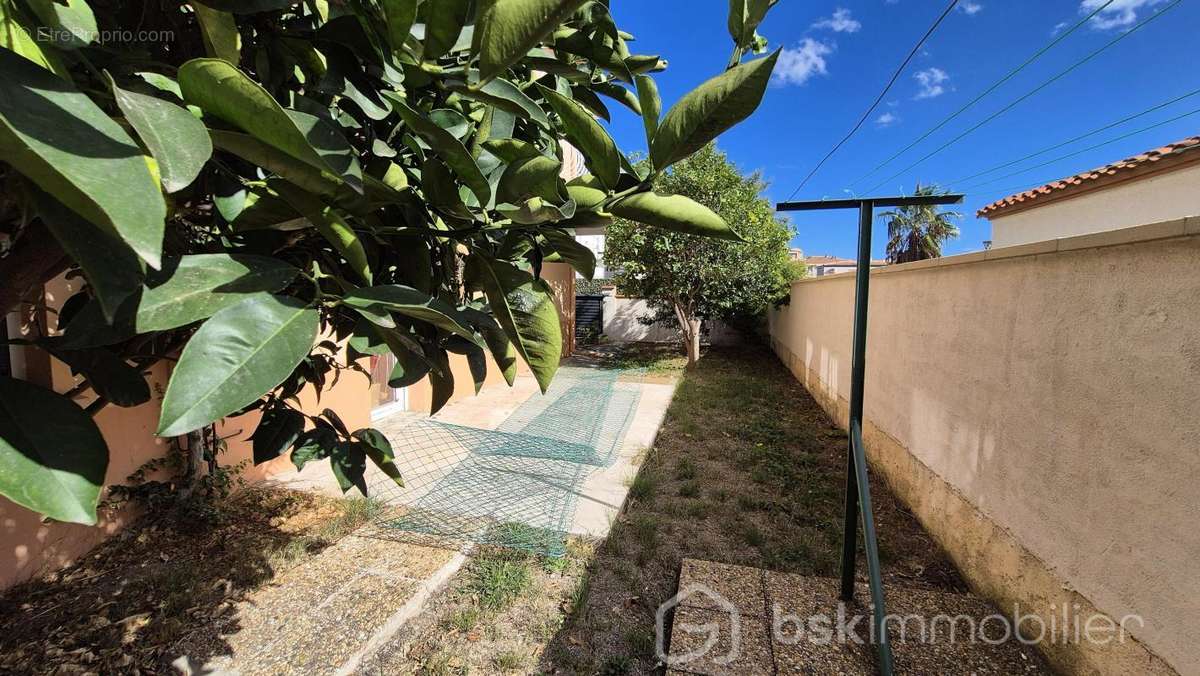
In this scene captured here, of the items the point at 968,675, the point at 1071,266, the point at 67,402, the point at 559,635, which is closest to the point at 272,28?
the point at 67,402

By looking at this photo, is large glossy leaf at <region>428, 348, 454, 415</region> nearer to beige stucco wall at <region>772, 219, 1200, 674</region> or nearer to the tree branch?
the tree branch

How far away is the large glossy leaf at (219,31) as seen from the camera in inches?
22.2

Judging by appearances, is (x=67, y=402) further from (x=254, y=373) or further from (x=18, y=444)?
(x=254, y=373)

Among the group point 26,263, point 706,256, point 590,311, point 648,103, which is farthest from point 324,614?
point 590,311

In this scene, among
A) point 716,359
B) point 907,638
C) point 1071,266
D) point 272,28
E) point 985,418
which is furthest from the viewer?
point 716,359

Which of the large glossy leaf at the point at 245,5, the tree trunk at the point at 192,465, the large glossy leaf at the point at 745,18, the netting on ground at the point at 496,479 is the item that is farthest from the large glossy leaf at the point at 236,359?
the tree trunk at the point at 192,465

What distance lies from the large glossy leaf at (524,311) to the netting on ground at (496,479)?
Result: 249 cm

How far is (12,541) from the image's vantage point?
2398mm

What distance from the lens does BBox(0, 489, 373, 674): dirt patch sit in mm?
2027

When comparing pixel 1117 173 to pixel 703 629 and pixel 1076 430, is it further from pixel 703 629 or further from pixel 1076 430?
pixel 703 629

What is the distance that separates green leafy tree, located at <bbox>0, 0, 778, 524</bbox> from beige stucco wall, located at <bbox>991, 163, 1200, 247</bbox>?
6.85m

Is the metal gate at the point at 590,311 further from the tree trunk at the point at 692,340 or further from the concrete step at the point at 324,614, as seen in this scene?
the concrete step at the point at 324,614

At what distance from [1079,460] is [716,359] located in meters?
9.73

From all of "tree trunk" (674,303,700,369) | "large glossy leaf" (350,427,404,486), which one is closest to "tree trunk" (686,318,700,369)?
"tree trunk" (674,303,700,369)
